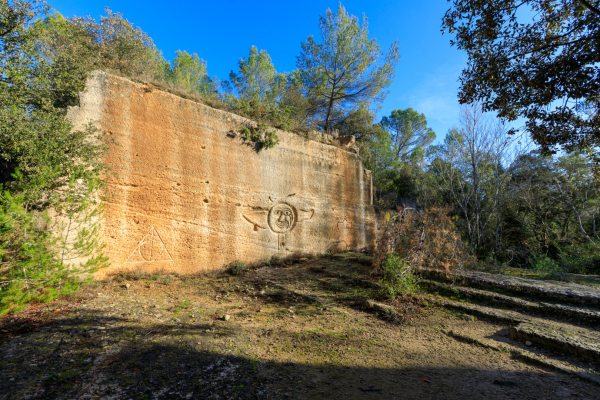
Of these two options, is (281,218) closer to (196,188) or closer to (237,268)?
(237,268)

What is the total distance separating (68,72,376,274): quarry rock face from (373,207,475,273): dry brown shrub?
279 centimetres

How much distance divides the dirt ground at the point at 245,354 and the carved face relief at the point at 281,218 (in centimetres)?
275

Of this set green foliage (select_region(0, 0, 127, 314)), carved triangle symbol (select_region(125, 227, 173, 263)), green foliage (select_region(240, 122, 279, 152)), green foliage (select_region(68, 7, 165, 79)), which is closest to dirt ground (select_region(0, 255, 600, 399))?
green foliage (select_region(0, 0, 127, 314))

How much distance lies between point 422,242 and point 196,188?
490 centimetres

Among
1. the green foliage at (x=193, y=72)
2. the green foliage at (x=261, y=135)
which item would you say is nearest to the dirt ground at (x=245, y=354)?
the green foliage at (x=261, y=135)

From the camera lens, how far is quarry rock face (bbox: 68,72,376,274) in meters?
5.21

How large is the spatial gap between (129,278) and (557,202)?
49.1 feet

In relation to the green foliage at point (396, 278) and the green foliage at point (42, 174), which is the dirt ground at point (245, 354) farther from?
the green foliage at point (42, 174)

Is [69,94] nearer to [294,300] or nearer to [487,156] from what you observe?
[294,300]

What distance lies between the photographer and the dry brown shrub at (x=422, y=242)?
5.23 m

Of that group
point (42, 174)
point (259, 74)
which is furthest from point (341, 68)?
point (42, 174)

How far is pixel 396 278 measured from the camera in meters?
4.90

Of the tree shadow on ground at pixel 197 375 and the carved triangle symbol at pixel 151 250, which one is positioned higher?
the carved triangle symbol at pixel 151 250

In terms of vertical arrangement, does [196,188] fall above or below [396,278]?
above
